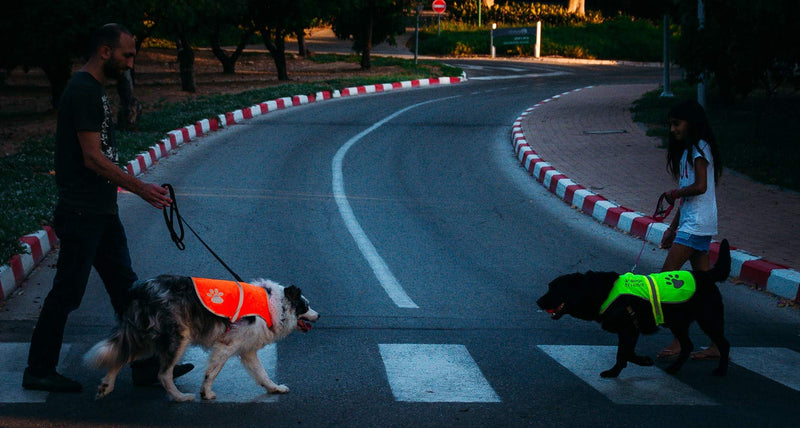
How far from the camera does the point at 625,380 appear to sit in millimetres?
5746

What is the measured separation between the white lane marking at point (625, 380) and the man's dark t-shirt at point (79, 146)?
3.12 m

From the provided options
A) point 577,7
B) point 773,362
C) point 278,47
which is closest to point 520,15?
point 577,7

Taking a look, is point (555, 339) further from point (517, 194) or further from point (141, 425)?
point (517, 194)

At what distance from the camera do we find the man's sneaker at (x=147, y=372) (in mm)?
5373

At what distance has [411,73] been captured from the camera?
3628 centimetres

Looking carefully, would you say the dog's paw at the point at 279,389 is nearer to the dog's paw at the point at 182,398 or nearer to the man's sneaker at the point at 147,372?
the dog's paw at the point at 182,398

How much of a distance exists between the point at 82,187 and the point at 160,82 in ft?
98.0

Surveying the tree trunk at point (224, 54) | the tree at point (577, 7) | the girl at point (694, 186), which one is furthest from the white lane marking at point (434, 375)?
the tree at point (577, 7)

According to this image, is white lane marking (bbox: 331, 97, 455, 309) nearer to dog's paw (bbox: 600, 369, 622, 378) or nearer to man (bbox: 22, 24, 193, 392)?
dog's paw (bbox: 600, 369, 622, 378)

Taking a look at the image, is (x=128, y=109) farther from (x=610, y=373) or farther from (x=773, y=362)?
(x=773, y=362)

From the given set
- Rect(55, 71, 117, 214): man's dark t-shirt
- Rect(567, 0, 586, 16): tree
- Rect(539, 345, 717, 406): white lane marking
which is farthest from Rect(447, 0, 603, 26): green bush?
Rect(55, 71, 117, 214): man's dark t-shirt

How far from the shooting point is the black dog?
220 inches

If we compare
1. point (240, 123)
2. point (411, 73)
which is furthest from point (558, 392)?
point (411, 73)

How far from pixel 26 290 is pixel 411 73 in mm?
29358
